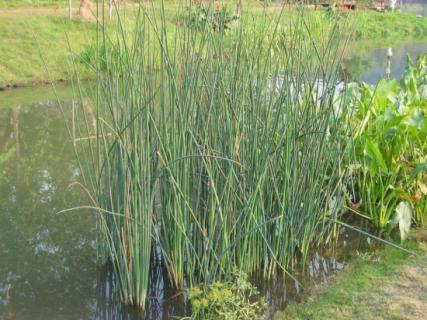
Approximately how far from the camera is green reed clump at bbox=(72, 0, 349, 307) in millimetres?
2252

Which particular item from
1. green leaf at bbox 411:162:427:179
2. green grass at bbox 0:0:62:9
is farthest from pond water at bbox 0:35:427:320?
green grass at bbox 0:0:62:9

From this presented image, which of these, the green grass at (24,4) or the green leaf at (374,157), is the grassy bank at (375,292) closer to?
the green leaf at (374,157)

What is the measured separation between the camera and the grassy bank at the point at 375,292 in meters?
2.27

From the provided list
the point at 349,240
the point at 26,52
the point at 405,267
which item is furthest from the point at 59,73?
the point at 405,267

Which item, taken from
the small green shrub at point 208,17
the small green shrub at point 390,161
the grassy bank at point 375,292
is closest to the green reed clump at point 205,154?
the small green shrub at point 208,17

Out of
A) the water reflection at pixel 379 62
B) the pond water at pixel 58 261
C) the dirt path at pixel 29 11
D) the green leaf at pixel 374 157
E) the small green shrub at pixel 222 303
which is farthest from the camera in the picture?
the dirt path at pixel 29 11

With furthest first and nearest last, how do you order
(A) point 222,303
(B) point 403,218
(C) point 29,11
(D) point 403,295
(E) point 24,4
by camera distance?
(E) point 24,4, (C) point 29,11, (B) point 403,218, (D) point 403,295, (A) point 222,303

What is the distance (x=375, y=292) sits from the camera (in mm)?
2449

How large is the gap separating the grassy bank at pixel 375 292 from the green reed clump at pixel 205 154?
0.87 ft

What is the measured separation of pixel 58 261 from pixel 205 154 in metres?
Result: 1.21

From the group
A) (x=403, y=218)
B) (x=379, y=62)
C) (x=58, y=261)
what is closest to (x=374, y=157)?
(x=403, y=218)

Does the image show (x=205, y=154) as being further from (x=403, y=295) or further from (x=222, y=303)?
(x=403, y=295)

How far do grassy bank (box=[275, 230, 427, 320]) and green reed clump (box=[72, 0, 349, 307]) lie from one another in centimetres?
27

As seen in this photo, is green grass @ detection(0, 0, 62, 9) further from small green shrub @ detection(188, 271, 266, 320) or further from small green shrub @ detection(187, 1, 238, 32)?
small green shrub @ detection(188, 271, 266, 320)
